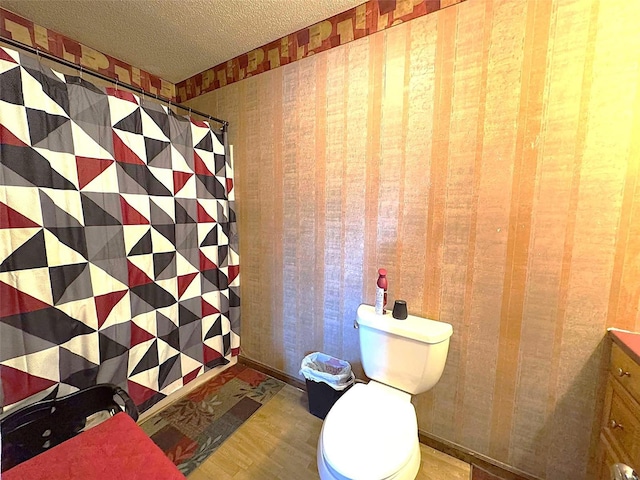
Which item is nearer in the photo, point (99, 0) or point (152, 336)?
point (99, 0)

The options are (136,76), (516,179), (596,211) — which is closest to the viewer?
(596,211)

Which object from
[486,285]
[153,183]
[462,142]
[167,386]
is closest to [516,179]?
[462,142]

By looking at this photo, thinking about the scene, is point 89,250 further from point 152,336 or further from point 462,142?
point 462,142

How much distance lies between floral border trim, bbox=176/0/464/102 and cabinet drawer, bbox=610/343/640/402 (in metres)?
1.55

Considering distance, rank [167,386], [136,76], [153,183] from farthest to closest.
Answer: [136,76] < [167,386] < [153,183]

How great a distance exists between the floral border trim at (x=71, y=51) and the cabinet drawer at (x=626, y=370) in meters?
2.67

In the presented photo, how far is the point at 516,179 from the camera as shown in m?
1.10

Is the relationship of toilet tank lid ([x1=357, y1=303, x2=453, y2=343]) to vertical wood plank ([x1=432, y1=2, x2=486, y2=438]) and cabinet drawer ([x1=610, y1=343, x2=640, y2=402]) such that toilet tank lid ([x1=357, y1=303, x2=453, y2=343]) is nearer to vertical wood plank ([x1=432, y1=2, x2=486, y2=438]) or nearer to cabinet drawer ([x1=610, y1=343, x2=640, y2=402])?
vertical wood plank ([x1=432, y1=2, x2=486, y2=438])

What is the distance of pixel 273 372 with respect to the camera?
1910 millimetres

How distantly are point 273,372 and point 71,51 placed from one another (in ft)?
8.22

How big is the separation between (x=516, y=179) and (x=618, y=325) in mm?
674

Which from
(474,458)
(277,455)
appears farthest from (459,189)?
(277,455)

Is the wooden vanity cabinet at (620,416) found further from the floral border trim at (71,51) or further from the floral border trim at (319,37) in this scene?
the floral border trim at (71,51)

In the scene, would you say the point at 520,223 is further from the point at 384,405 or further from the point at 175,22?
the point at 175,22
